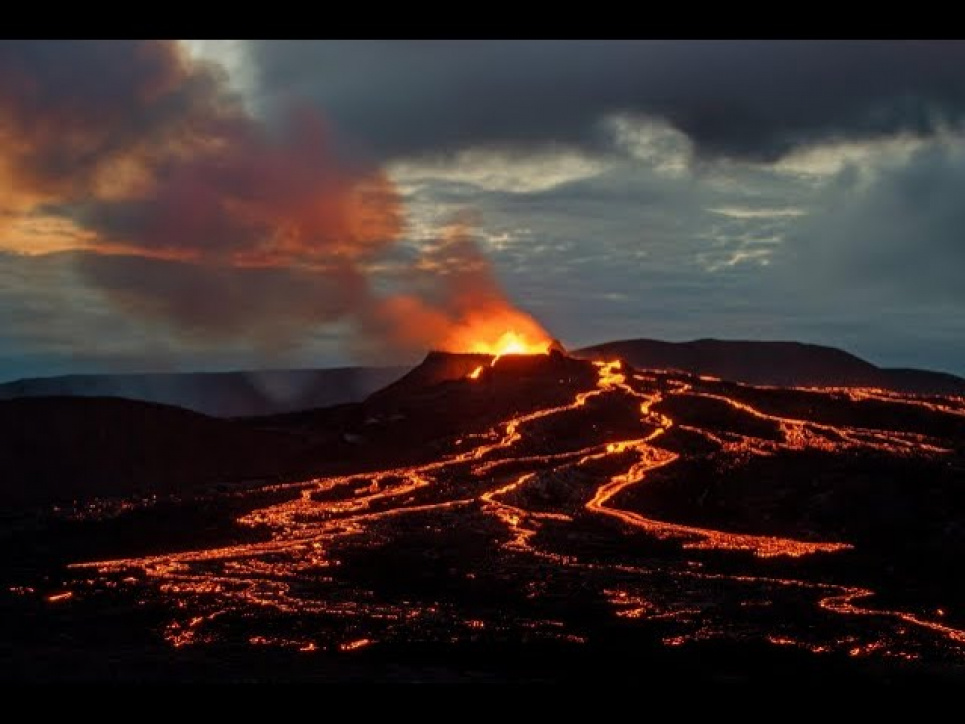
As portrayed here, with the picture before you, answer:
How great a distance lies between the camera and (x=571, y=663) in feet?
34.8

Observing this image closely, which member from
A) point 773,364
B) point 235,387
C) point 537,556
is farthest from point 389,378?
point 537,556

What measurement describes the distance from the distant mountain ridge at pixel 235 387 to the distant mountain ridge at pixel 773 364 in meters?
18.6

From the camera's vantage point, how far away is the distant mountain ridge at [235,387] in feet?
275

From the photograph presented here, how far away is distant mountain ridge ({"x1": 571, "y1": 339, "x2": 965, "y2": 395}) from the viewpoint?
72250 mm

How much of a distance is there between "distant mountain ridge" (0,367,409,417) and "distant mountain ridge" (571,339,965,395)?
1855 cm

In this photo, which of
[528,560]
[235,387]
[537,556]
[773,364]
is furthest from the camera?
[235,387]

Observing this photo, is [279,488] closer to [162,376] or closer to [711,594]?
[711,594]

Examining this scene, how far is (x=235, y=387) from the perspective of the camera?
293 feet

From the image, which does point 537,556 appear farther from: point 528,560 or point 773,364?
point 773,364

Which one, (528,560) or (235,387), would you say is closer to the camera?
(528,560)

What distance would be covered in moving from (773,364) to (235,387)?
41159mm
